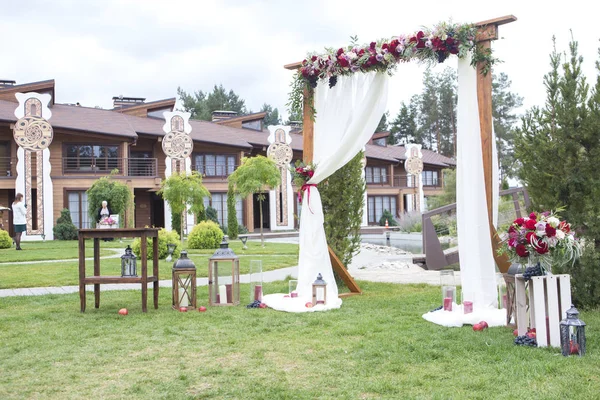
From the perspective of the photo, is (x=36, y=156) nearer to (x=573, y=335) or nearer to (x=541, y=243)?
(x=541, y=243)

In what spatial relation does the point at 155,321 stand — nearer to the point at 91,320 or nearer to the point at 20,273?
the point at 91,320

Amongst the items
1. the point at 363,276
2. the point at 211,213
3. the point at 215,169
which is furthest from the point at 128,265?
the point at 215,169

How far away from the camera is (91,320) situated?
628 cm

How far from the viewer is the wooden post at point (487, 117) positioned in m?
6.38

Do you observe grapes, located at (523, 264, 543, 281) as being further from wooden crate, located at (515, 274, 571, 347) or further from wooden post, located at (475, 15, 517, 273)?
wooden post, located at (475, 15, 517, 273)

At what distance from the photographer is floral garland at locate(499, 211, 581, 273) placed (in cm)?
488

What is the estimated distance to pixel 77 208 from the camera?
25.9 meters

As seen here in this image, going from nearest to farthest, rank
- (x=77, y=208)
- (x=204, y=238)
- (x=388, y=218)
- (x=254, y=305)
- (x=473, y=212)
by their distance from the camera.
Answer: (x=473, y=212) → (x=254, y=305) → (x=204, y=238) → (x=77, y=208) → (x=388, y=218)

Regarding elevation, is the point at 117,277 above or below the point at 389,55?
below

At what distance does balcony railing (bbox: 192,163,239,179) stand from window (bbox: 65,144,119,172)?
4.39 meters

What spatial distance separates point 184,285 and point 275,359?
2.69m

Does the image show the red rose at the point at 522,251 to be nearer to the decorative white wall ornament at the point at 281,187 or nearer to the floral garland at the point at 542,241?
the floral garland at the point at 542,241

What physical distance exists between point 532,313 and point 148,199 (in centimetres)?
2669

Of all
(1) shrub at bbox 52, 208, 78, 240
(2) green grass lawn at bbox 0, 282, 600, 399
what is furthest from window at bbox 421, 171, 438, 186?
(2) green grass lawn at bbox 0, 282, 600, 399
